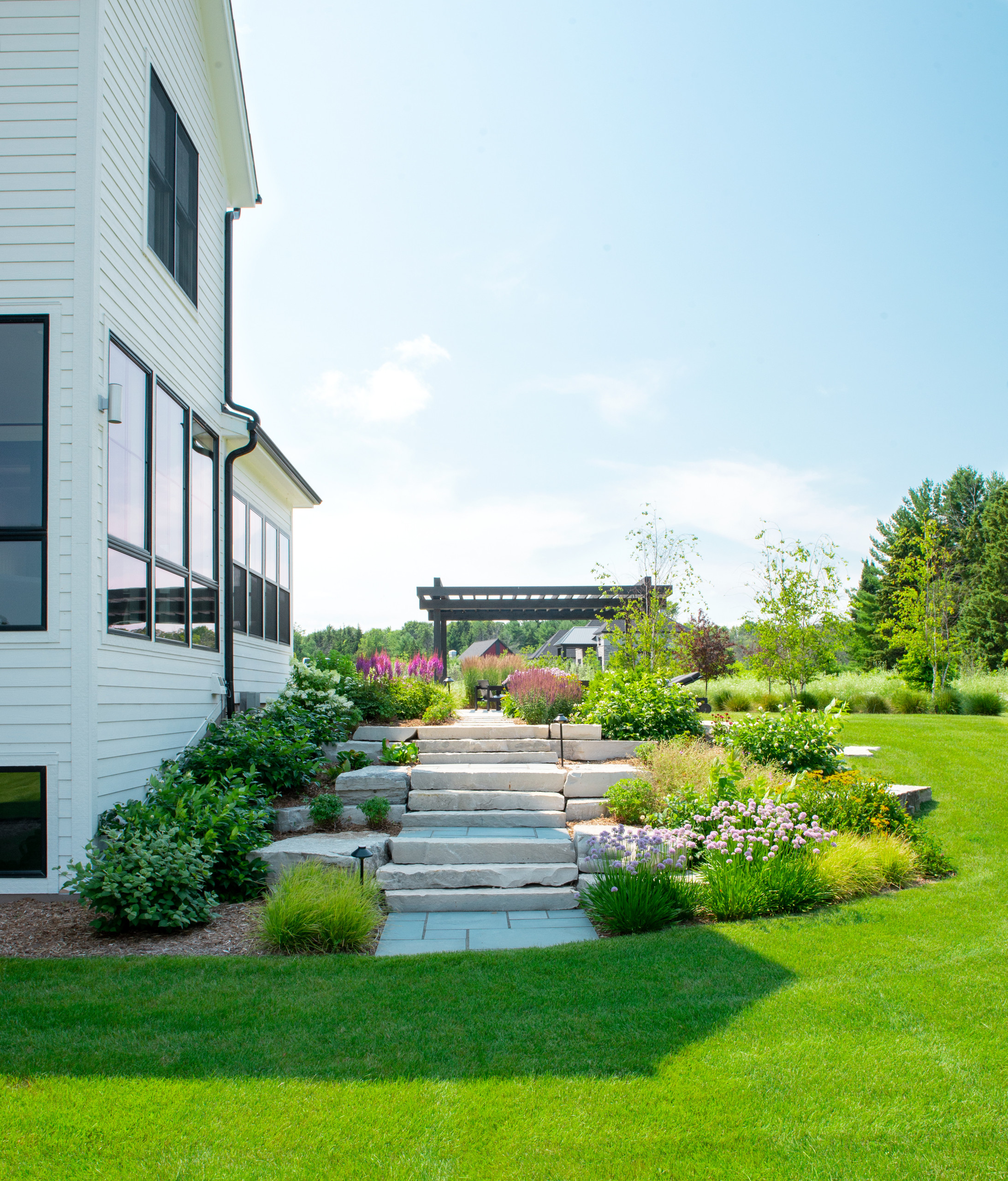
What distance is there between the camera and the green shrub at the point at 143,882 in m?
4.52

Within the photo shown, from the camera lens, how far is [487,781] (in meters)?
7.34

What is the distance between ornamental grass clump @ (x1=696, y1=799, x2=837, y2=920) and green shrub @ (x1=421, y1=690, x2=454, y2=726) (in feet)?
15.6

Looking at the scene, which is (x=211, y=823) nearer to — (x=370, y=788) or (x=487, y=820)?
(x=370, y=788)

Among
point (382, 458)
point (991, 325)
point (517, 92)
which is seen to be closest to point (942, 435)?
point (991, 325)

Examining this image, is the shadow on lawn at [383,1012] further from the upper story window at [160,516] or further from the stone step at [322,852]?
the upper story window at [160,516]

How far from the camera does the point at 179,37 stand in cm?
707

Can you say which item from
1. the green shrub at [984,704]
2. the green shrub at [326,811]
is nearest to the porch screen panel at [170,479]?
the green shrub at [326,811]

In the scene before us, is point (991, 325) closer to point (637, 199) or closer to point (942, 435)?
point (942, 435)

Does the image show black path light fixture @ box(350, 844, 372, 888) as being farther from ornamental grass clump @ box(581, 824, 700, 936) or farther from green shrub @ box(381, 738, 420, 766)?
green shrub @ box(381, 738, 420, 766)

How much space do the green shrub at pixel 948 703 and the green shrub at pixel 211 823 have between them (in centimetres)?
1365

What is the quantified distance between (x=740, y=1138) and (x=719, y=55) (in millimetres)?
9185

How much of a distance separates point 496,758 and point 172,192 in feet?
20.4

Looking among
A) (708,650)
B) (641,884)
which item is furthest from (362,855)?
(708,650)

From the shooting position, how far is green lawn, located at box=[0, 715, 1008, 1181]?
8.00 feet
